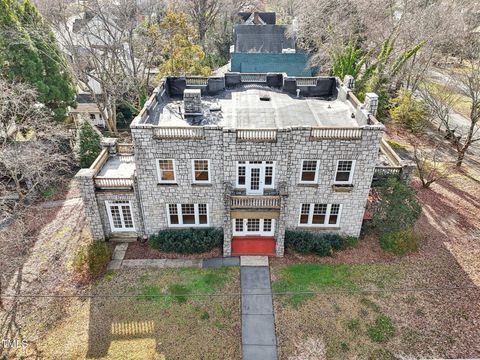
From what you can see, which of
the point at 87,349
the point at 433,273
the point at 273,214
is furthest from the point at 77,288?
the point at 433,273

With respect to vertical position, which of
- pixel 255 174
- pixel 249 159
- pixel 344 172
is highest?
pixel 249 159

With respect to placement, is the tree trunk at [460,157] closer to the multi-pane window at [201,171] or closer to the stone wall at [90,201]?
the multi-pane window at [201,171]

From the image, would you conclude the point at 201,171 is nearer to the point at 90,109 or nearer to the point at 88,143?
→ the point at 88,143

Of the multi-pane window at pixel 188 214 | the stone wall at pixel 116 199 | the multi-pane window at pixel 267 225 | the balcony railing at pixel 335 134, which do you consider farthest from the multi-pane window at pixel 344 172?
the stone wall at pixel 116 199

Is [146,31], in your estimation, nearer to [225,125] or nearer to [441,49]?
[225,125]

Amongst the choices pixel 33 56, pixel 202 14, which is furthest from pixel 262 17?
pixel 33 56
